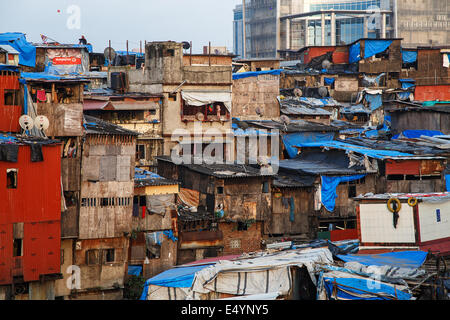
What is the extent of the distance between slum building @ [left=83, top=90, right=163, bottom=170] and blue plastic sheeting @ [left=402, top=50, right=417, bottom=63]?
26.6 metres

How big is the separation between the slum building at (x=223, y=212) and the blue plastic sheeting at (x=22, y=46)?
55.3 ft

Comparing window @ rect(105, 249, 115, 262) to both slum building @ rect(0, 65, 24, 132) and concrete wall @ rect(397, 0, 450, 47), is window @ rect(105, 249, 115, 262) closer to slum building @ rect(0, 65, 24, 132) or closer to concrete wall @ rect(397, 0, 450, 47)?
slum building @ rect(0, 65, 24, 132)

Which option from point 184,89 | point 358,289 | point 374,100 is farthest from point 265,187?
point 374,100

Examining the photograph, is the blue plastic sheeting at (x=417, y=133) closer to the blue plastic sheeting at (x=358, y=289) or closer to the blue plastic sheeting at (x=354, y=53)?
the blue plastic sheeting at (x=354, y=53)

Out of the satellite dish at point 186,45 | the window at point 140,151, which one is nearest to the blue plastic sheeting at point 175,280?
the window at point 140,151

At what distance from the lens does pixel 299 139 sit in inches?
1682

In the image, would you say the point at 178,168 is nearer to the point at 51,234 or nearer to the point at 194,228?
the point at 194,228

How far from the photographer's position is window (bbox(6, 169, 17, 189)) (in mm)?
24875

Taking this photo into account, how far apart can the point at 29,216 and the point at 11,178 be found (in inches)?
64.4

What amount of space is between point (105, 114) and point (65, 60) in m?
11.6

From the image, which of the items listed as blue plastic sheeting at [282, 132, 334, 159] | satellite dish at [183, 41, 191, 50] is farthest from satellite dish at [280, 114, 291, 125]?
satellite dish at [183, 41, 191, 50]

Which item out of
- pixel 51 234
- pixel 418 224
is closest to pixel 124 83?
pixel 51 234

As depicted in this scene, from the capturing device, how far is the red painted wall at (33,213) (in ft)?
81.8

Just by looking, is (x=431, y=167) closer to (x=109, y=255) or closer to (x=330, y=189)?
(x=330, y=189)
